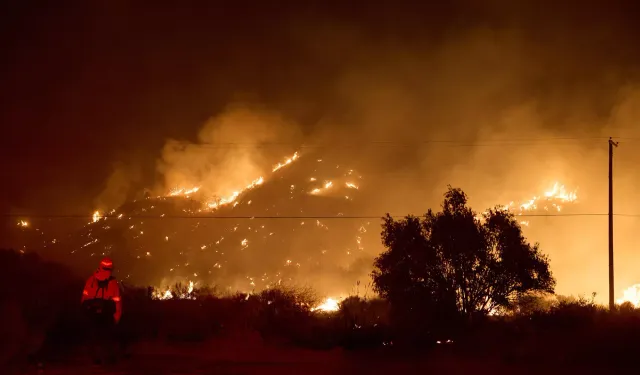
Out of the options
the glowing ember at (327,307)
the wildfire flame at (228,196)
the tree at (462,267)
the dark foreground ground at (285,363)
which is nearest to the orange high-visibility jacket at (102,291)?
the dark foreground ground at (285,363)

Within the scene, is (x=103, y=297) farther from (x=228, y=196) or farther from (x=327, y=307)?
(x=228, y=196)

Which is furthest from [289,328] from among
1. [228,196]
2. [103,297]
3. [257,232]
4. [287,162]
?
[287,162]

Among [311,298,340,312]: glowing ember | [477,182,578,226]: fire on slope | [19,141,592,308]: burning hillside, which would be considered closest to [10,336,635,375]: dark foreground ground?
[311,298,340,312]: glowing ember

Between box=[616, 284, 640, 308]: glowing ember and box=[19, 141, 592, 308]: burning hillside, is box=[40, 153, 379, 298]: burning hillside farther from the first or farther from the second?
box=[616, 284, 640, 308]: glowing ember

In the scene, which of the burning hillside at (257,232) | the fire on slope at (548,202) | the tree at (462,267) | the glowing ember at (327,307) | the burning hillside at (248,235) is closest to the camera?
the tree at (462,267)

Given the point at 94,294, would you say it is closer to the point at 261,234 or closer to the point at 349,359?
the point at 349,359

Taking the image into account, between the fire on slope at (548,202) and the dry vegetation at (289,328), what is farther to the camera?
the fire on slope at (548,202)

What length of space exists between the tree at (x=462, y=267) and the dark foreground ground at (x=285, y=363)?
9.91ft

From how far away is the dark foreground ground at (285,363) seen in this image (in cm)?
1233

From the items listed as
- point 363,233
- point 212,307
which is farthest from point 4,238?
point 212,307

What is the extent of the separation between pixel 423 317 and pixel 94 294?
8986 millimetres

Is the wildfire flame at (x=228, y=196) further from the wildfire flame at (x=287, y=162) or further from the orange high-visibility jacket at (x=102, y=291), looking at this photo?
the orange high-visibility jacket at (x=102, y=291)

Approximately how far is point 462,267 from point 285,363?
6.49 metres

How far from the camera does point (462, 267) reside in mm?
17219
